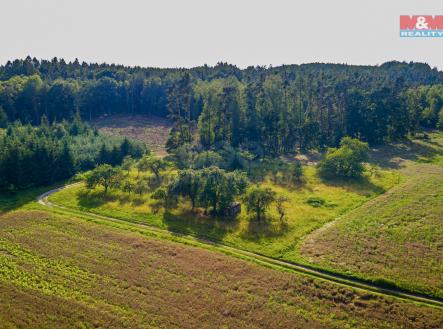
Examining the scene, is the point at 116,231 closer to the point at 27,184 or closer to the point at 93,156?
the point at 27,184

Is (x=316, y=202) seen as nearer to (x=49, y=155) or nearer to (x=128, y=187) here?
(x=128, y=187)

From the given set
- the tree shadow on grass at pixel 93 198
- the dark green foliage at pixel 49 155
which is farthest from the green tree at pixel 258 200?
the dark green foliage at pixel 49 155

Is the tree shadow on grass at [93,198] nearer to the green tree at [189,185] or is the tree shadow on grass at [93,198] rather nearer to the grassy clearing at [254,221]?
the grassy clearing at [254,221]

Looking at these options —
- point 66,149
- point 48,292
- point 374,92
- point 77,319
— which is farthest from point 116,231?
point 374,92

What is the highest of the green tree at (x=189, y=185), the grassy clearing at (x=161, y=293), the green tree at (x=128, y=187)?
the green tree at (x=189, y=185)

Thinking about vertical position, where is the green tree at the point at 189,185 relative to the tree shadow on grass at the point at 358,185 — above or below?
above

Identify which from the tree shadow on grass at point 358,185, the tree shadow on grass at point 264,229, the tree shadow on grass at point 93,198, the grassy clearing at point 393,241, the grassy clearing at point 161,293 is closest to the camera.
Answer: the grassy clearing at point 161,293

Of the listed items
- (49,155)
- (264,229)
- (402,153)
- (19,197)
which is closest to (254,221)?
(264,229)
